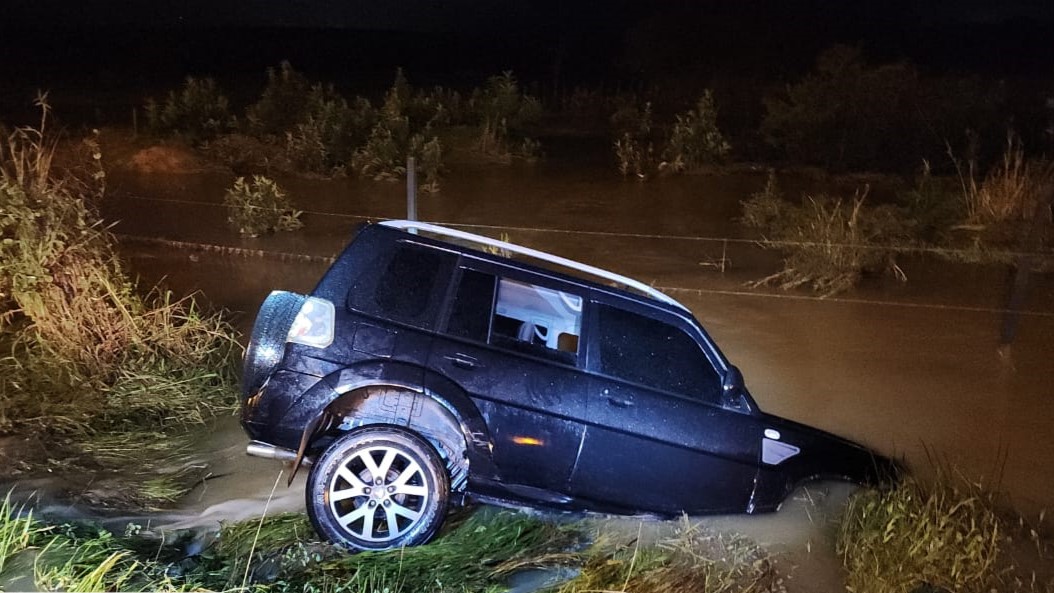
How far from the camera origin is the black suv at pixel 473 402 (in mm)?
4555

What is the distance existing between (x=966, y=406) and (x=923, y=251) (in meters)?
4.68

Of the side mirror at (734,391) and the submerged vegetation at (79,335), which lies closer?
the side mirror at (734,391)

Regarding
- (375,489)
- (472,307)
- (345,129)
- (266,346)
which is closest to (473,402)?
(472,307)

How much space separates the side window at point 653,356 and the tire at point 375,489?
1104 mm

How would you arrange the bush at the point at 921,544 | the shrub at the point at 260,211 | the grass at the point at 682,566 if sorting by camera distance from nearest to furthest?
the grass at the point at 682,566, the bush at the point at 921,544, the shrub at the point at 260,211

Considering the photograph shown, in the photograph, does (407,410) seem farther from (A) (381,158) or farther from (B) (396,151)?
(B) (396,151)

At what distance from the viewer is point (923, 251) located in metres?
11.5

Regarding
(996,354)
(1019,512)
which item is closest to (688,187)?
(996,354)

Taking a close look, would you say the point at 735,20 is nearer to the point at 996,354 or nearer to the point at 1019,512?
the point at 996,354

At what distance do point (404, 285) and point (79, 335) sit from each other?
324cm

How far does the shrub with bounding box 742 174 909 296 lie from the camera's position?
33.5ft

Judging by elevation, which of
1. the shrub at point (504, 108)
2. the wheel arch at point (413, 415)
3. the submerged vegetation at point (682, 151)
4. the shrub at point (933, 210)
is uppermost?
the shrub at point (504, 108)

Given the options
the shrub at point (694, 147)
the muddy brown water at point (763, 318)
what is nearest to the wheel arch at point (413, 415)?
the muddy brown water at point (763, 318)

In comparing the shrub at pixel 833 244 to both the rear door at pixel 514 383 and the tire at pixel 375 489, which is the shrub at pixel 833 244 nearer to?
the rear door at pixel 514 383
